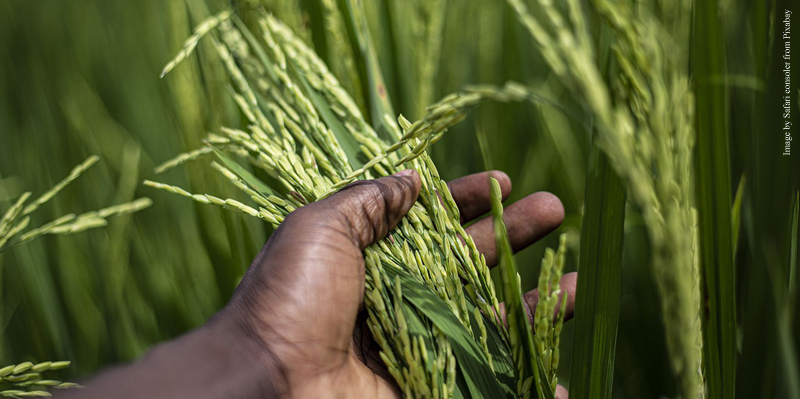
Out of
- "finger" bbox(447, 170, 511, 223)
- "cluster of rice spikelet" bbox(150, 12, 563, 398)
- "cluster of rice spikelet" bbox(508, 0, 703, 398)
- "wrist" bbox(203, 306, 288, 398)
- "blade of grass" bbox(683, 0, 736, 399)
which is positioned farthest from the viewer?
"finger" bbox(447, 170, 511, 223)

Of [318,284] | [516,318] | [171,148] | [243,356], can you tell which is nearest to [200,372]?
[243,356]

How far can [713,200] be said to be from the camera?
0.64 meters

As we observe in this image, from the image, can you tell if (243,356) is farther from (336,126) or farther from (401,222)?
(336,126)

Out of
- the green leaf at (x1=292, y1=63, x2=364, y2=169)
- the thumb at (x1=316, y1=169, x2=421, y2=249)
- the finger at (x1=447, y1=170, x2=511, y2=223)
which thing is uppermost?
the green leaf at (x1=292, y1=63, x2=364, y2=169)

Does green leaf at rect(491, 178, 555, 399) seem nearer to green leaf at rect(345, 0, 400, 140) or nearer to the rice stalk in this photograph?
the rice stalk

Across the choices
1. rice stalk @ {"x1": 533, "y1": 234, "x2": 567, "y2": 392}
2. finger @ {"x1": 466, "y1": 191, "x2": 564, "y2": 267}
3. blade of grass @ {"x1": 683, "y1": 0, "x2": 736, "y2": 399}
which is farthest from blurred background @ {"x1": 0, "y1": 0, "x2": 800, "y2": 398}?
rice stalk @ {"x1": 533, "y1": 234, "x2": 567, "y2": 392}

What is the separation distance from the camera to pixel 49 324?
1296 mm

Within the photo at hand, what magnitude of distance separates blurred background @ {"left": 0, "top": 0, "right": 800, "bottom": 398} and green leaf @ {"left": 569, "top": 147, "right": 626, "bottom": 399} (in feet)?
1.19

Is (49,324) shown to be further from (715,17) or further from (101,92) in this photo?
(715,17)

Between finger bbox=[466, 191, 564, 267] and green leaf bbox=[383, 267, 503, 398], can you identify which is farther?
finger bbox=[466, 191, 564, 267]

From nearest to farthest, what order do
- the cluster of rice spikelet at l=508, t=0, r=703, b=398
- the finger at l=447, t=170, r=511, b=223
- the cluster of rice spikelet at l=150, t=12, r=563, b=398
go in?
the cluster of rice spikelet at l=508, t=0, r=703, b=398 < the cluster of rice spikelet at l=150, t=12, r=563, b=398 < the finger at l=447, t=170, r=511, b=223

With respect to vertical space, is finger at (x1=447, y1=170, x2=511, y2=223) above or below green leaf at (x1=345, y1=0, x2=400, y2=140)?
below

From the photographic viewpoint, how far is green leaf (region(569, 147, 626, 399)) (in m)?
0.65

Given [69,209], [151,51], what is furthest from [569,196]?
[69,209]
